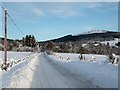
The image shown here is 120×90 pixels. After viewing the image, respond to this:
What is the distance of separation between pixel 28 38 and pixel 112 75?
160586 millimetres

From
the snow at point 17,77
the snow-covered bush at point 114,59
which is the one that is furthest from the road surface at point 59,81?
the snow-covered bush at point 114,59

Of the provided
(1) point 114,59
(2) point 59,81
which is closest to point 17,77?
(2) point 59,81

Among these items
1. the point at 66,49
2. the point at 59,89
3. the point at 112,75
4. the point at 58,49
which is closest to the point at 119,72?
the point at 112,75

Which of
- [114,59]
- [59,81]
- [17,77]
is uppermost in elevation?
[114,59]

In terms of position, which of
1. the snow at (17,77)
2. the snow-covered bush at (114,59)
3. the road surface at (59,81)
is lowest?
the road surface at (59,81)

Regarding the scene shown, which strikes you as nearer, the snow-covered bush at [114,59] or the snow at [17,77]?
the snow at [17,77]

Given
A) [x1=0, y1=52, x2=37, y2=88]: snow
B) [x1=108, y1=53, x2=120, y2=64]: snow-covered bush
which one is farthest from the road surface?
[x1=108, y1=53, x2=120, y2=64]: snow-covered bush

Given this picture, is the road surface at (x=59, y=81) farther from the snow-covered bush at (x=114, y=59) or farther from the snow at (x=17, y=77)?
the snow-covered bush at (x=114, y=59)

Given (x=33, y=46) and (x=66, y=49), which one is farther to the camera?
(x=33, y=46)

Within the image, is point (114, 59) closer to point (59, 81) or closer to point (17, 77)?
point (59, 81)

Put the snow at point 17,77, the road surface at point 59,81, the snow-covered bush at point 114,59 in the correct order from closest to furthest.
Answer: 1. the snow at point 17,77
2. the road surface at point 59,81
3. the snow-covered bush at point 114,59

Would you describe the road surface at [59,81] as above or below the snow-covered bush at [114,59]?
below

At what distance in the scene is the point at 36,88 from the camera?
12.6 metres

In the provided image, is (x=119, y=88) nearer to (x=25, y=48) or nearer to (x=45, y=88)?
(x=45, y=88)
